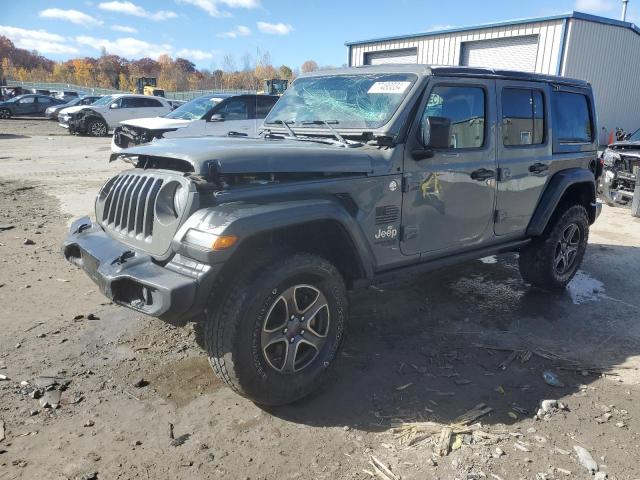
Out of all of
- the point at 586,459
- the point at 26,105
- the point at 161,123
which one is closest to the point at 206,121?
the point at 161,123

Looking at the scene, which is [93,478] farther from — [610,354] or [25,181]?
[25,181]

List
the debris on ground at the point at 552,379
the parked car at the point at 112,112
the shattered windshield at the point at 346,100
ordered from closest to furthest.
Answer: the debris on ground at the point at 552,379
the shattered windshield at the point at 346,100
the parked car at the point at 112,112

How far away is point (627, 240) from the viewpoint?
24.2ft

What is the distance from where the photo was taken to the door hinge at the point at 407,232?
3.57m

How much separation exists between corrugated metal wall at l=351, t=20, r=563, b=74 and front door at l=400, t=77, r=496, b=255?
10861 mm

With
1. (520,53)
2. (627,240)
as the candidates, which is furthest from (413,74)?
(520,53)

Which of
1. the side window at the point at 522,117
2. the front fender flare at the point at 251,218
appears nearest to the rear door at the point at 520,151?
the side window at the point at 522,117

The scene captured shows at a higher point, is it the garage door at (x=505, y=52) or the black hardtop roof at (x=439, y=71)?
the garage door at (x=505, y=52)

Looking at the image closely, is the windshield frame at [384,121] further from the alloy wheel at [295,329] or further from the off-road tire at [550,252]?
the off-road tire at [550,252]

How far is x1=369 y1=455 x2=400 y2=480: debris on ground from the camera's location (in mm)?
2547

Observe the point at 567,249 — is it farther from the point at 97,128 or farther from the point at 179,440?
the point at 97,128

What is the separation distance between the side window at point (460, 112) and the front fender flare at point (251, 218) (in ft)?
3.44

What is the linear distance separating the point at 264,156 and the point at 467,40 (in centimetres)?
1600

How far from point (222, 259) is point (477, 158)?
2.32 metres
